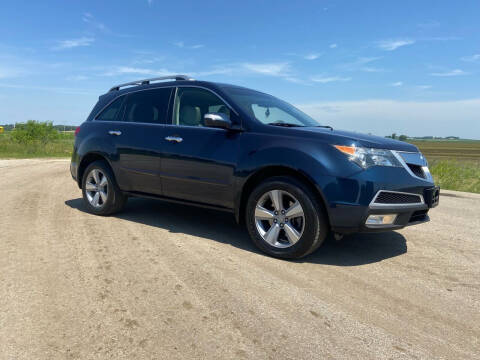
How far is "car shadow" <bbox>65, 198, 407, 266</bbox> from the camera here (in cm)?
392

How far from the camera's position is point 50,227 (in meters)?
4.70

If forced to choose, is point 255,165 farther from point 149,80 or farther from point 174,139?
point 149,80

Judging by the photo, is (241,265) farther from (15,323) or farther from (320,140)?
(15,323)

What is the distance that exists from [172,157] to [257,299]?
230 cm

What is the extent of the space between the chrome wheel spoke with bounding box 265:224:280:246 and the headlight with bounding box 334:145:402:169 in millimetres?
981

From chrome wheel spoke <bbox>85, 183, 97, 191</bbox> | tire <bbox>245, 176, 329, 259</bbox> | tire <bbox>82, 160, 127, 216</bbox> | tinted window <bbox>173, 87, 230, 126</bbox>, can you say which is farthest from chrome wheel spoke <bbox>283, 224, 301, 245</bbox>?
chrome wheel spoke <bbox>85, 183, 97, 191</bbox>

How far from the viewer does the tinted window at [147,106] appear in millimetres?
4879

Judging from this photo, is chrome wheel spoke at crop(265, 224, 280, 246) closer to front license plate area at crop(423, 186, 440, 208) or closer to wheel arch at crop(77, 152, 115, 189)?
front license plate area at crop(423, 186, 440, 208)

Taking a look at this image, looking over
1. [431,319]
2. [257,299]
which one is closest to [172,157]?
[257,299]

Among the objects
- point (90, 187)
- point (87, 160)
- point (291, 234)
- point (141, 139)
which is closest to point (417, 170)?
point (291, 234)

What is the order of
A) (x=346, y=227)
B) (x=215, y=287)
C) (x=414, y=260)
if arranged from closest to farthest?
(x=215, y=287) < (x=346, y=227) < (x=414, y=260)

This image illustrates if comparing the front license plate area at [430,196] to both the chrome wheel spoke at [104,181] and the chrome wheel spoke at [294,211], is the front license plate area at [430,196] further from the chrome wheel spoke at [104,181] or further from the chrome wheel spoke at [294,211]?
the chrome wheel spoke at [104,181]

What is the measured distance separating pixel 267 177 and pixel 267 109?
3.34 feet

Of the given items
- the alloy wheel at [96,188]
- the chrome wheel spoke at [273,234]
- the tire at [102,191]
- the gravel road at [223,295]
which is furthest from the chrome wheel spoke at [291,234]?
the alloy wheel at [96,188]
